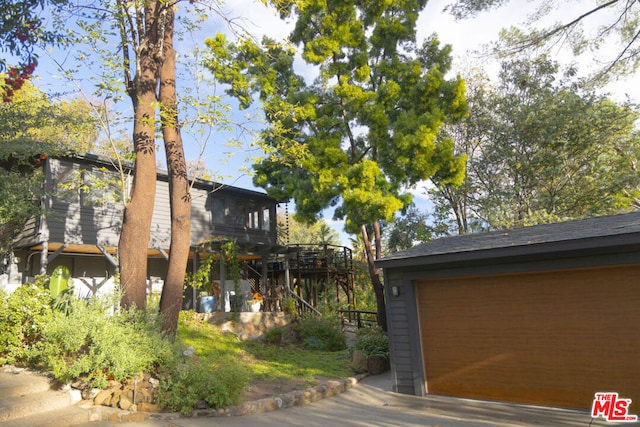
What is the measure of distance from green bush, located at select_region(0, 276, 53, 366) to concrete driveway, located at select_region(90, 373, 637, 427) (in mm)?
2434

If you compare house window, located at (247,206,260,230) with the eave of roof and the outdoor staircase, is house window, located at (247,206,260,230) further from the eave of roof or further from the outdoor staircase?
the outdoor staircase

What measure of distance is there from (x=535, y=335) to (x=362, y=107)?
939cm

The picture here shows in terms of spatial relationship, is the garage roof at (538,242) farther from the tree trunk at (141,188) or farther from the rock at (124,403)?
the rock at (124,403)

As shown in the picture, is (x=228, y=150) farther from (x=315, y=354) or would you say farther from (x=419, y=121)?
(x=419, y=121)

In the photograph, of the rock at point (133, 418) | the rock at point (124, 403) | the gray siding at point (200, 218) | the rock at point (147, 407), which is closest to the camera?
the rock at point (133, 418)

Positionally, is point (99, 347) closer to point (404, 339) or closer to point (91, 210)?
point (404, 339)

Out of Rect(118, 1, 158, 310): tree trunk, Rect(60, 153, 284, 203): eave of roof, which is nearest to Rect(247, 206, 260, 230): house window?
Rect(60, 153, 284, 203): eave of roof

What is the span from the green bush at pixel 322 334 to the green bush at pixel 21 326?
7.37 meters

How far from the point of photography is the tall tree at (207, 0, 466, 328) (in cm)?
1333

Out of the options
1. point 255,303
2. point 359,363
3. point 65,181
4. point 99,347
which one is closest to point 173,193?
point 99,347

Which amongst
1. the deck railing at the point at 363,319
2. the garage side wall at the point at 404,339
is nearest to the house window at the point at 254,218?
the deck railing at the point at 363,319

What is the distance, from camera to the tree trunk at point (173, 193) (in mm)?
7566

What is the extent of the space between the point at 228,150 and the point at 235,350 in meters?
4.91

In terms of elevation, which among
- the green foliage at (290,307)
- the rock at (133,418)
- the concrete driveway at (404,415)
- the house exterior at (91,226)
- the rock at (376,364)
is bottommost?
the concrete driveway at (404,415)
